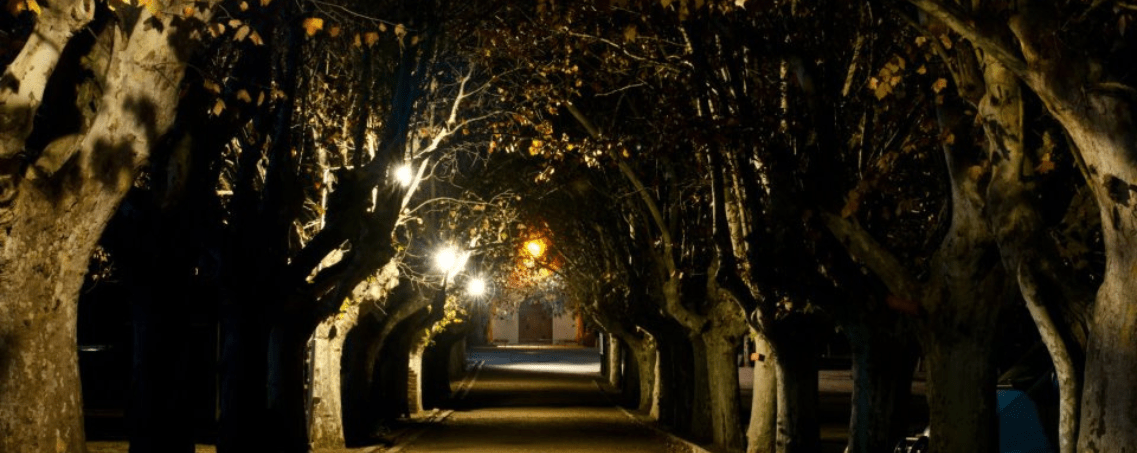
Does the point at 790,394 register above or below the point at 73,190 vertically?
below

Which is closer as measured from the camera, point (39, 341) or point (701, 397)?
point (39, 341)

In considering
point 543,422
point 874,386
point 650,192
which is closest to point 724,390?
point 650,192

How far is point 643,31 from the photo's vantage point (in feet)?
59.3

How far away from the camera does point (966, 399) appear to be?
437 inches

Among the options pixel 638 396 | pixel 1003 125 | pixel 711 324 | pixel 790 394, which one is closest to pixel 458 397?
pixel 638 396

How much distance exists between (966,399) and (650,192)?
1252 cm

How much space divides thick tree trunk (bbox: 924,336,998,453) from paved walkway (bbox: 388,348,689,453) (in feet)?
43.1

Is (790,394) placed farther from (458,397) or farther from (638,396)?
(458,397)

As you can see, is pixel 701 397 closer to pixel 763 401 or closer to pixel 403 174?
pixel 763 401

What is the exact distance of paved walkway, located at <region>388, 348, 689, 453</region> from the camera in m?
25.0

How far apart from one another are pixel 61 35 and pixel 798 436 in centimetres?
1193

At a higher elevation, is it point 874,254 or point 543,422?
point 874,254

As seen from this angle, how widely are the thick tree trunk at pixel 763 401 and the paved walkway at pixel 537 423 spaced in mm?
4142

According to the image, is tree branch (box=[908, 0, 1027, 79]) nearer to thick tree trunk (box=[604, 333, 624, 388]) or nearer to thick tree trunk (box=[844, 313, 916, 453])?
thick tree trunk (box=[844, 313, 916, 453])
